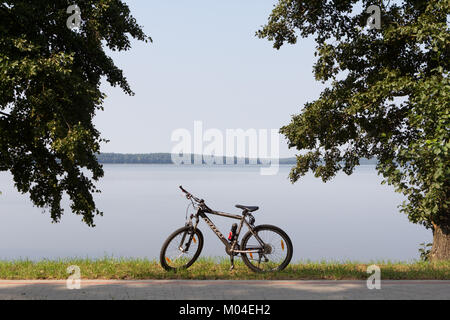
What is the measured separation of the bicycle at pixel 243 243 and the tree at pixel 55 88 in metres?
2.44

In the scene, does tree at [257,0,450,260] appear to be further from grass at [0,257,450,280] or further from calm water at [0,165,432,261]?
calm water at [0,165,432,261]

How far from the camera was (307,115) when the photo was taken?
12.0 metres

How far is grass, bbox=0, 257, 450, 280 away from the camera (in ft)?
27.4

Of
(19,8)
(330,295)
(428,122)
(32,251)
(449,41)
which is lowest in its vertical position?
(32,251)

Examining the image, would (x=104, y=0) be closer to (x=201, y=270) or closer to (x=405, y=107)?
(x=201, y=270)

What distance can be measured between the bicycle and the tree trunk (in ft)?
18.2

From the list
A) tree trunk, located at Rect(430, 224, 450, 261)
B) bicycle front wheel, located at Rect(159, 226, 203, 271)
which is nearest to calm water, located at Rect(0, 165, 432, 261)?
tree trunk, located at Rect(430, 224, 450, 261)

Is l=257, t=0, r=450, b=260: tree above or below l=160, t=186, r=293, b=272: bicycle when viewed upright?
above

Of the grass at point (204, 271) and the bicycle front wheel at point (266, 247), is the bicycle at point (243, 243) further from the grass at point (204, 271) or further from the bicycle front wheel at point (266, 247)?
the grass at point (204, 271)

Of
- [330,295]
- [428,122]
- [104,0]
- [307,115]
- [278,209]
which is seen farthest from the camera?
[278,209]

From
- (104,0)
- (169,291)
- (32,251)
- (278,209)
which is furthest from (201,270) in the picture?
(278,209)

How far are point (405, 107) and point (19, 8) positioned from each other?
875 cm

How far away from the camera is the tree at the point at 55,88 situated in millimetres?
9422

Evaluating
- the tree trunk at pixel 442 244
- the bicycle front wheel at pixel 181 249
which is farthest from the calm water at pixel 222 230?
the bicycle front wheel at pixel 181 249
